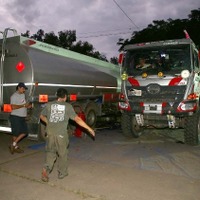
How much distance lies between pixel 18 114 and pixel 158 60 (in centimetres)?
397

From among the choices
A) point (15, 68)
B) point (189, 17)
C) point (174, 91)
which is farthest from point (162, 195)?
point (189, 17)

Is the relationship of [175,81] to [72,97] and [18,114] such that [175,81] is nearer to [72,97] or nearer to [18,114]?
[72,97]

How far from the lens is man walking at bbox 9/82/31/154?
6.59 metres

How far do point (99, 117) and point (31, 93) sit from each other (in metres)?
4.34

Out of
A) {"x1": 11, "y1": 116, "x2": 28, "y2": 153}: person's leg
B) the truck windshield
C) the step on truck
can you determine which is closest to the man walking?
{"x1": 11, "y1": 116, "x2": 28, "y2": 153}: person's leg

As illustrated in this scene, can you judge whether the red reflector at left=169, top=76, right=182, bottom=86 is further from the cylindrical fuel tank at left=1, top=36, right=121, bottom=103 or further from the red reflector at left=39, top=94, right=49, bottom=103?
the red reflector at left=39, top=94, right=49, bottom=103

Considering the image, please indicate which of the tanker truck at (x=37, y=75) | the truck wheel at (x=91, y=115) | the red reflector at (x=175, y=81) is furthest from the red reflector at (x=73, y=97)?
the red reflector at (x=175, y=81)

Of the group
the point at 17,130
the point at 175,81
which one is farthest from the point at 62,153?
the point at 175,81

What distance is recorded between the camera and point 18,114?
22.0 feet

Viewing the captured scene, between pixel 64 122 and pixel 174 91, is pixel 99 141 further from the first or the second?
pixel 64 122

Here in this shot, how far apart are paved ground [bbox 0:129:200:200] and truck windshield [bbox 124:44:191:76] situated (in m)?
2.04

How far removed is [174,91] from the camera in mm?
7316

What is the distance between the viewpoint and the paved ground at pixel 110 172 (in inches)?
173

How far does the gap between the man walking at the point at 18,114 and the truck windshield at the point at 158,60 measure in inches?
121
